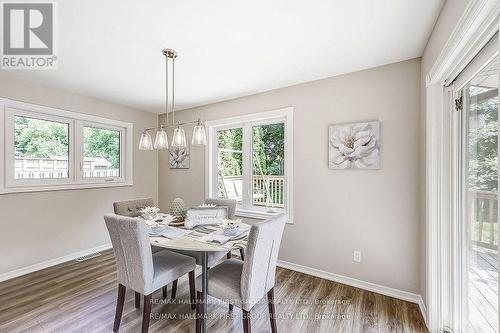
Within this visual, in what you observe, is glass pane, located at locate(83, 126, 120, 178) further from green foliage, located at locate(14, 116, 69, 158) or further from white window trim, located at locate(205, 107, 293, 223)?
white window trim, located at locate(205, 107, 293, 223)

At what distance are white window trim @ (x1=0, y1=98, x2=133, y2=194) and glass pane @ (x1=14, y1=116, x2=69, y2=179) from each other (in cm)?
6

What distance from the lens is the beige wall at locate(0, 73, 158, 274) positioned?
2758 mm

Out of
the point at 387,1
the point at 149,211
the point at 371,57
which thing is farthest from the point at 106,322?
the point at 371,57

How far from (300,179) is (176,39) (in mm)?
2003

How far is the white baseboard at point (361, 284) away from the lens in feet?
7.37

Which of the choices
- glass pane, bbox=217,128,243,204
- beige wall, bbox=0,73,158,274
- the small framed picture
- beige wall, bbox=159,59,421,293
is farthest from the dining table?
beige wall, bbox=0,73,158,274

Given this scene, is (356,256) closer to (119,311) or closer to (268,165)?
(268,165)

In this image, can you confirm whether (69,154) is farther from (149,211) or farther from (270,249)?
(270,249)

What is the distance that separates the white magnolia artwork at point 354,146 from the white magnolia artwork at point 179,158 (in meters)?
2.47

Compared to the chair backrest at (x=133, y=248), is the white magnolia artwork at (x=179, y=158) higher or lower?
higher

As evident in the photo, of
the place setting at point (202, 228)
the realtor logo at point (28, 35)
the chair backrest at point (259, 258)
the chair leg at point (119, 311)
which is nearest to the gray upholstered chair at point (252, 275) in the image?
the chair backrest at point (259, 258)

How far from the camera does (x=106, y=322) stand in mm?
1962

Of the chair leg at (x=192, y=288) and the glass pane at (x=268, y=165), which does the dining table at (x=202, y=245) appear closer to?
the chair leg at (x=192, y=288)

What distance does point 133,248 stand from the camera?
1.66m
